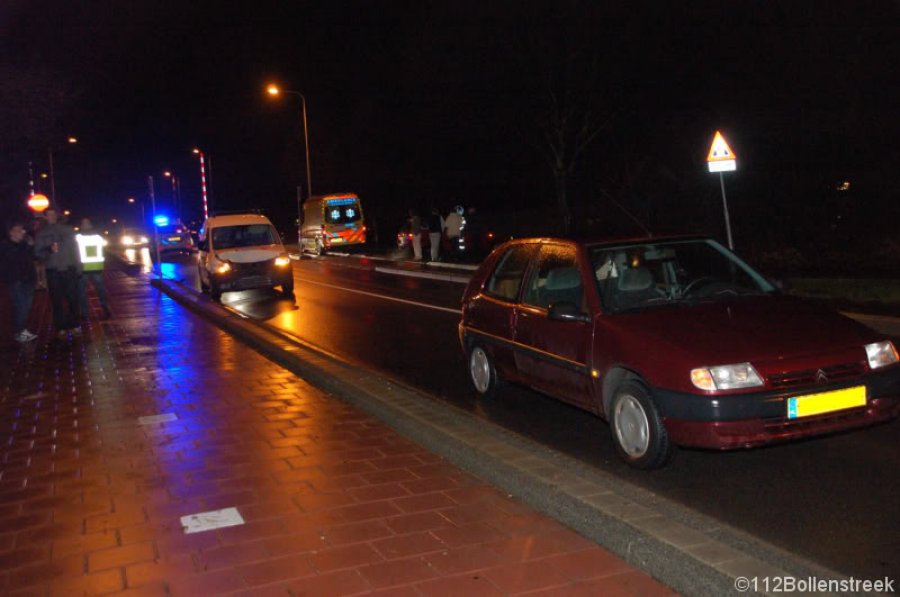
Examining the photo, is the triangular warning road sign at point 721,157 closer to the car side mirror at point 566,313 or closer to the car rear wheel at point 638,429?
the car side mirror at point 566,313

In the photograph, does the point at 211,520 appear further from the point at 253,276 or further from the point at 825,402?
the point at 253,276

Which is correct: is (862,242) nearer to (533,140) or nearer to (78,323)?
(78,323)

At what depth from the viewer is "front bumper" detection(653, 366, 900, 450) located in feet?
16.0

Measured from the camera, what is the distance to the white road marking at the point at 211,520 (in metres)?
4.61

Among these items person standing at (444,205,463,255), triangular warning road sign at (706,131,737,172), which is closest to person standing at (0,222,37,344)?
triangular warning road sign at (706,131,737,172)

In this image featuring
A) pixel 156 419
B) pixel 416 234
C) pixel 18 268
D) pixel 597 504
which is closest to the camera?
pixel 597 504

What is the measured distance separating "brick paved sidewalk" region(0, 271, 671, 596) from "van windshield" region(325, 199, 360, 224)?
29.7 m

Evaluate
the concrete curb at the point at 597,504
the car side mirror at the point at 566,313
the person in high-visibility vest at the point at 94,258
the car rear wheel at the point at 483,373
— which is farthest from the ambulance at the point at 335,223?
the car side mirror at the point at 566,313

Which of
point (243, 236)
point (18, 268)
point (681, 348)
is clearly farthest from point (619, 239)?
point (243, 236)

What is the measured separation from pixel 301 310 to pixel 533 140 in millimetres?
25451

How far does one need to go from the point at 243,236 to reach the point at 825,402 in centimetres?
1576

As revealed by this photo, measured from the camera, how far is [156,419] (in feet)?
23.5

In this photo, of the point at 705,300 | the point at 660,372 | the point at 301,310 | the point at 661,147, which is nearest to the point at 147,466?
the point at 660,372

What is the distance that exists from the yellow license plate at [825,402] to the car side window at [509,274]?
8.58 ft
